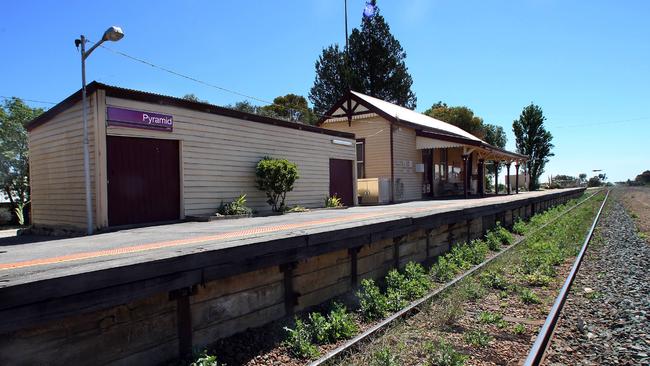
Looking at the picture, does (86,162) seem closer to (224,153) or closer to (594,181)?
(224,153)

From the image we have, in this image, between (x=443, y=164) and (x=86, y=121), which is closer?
(x=86, y=121)

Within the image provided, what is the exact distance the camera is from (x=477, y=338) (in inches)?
190

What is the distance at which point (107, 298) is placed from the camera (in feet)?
10.6

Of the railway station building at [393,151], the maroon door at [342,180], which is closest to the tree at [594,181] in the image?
the railway station building at [393,151]

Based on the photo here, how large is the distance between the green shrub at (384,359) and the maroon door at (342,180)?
12098 millimetres

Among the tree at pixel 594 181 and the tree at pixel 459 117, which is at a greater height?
the tree at pixel 459 117

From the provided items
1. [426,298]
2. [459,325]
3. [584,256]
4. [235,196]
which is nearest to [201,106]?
[235,196]

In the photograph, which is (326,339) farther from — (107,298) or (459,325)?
(107,298)

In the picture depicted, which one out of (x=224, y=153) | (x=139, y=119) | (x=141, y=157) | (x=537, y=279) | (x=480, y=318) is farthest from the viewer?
(x=224, y=153)

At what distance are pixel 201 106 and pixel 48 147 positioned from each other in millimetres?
3772

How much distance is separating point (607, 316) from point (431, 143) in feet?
58.4

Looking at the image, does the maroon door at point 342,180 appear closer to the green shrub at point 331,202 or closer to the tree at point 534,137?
the green shrub at point 331,202

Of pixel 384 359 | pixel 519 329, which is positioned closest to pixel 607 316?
pixel 519 329

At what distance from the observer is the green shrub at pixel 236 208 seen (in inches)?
440
